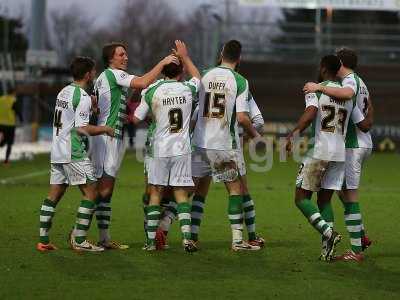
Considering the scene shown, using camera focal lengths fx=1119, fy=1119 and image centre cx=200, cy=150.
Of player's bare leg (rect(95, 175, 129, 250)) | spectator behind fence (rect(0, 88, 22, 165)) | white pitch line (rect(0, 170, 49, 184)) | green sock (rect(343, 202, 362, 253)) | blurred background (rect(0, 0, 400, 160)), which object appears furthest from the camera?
blurred background (rect(0, 0, 400, 160))

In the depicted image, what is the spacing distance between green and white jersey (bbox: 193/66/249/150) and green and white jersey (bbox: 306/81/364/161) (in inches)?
36.9

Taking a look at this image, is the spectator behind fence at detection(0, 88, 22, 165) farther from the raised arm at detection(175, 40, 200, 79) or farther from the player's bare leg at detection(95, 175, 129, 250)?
the raised arm at detection(175, 40, 200, 79)

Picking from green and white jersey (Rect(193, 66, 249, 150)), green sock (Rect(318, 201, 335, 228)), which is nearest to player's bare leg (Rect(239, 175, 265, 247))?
green and white jersey (Rect(193, 66, 249, 150))

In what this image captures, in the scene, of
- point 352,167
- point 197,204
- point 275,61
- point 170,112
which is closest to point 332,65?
point 352,167

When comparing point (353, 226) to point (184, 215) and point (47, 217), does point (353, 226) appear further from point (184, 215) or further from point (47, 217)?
point (47, 217)

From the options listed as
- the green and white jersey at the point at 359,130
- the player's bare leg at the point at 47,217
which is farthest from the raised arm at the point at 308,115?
the player's bare leg at the point at 47,217

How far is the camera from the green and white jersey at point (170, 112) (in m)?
12.1

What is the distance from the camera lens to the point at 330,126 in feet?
38.4

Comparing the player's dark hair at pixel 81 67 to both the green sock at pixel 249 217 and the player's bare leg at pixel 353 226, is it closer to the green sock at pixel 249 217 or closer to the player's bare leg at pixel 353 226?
the green sock at pixel 249 217

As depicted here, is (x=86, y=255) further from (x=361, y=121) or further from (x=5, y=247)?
(x=361, y=121)

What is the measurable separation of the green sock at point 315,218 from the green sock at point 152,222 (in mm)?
1558

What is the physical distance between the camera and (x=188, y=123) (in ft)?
40.1

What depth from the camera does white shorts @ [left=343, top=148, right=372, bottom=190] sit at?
12.0 m

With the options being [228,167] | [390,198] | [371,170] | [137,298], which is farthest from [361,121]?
[371,170]
